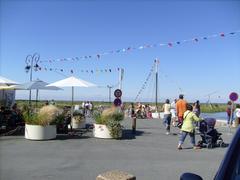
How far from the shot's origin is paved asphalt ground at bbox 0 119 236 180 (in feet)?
32.2

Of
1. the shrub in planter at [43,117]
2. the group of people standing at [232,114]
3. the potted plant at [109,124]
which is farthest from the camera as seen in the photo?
the group of people standing at [232,114]

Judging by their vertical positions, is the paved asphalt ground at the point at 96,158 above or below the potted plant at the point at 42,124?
below

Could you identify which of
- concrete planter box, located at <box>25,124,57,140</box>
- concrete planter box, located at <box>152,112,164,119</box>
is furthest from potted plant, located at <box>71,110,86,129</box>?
concrete planter box, located at <box>152,112,164,119</box>

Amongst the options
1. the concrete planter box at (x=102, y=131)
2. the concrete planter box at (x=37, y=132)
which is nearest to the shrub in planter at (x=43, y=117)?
the concrete planter box at (x=37, y=132)

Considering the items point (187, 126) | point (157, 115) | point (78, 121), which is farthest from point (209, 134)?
point (157, 115)

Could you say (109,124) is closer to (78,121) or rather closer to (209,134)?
(209,134)

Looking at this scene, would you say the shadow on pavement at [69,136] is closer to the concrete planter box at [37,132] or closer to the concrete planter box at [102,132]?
the concrete planter box at [102,132]

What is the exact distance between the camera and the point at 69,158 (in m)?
12.1

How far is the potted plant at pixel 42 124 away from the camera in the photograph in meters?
16.0

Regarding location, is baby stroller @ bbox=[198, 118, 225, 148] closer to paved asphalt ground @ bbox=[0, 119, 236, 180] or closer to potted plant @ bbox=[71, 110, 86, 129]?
paved asphalt ground @ bbox=[0, 119, 236, 180]

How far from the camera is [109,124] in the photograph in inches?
685

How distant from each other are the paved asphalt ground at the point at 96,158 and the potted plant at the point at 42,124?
38cm

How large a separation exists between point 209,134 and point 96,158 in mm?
5440

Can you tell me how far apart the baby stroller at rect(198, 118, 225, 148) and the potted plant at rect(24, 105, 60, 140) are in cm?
566
